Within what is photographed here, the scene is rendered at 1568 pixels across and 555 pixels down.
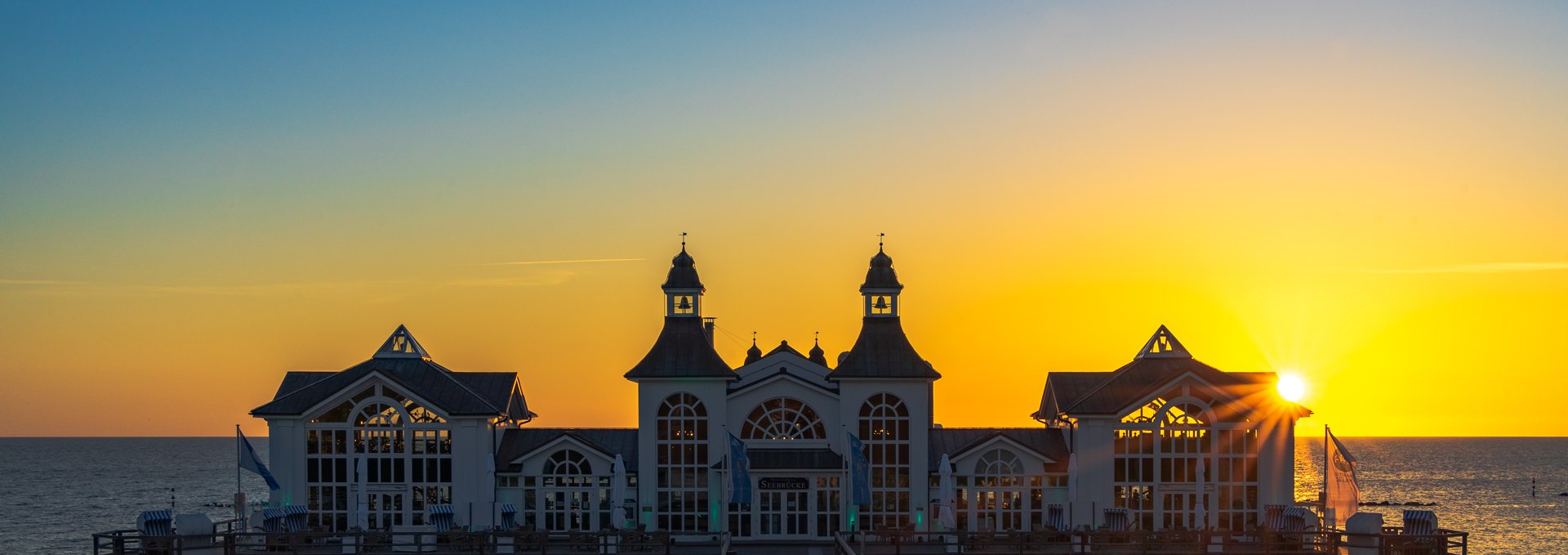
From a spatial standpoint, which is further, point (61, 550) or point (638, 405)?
point (61, 550)

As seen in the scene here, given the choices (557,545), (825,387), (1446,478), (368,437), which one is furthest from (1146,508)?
(1446,478)

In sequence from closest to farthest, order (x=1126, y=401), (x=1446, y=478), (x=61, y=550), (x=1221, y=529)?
(x=1221, y=529) → (x=1126, y=401) → (x=61, y=550) → (x=1446, y=478)

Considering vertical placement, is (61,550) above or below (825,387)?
below

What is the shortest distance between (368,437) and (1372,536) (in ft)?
108

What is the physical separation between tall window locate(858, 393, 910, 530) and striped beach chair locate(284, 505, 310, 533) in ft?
61.5

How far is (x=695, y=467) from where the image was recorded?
57.6 meters

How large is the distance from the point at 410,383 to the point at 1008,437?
20860 mm

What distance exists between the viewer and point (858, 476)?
5316cm

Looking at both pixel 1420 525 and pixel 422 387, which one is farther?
pixel 422 387

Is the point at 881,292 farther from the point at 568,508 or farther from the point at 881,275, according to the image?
the point at 568,508

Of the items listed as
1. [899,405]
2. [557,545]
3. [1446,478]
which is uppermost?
A: [899,405]

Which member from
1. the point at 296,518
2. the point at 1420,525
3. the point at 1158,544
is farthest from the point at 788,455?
the point at 1420,525

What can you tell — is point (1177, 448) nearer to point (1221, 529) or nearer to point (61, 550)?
point (1221, 529)

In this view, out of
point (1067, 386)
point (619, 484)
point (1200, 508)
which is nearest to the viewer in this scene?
point (1200, 508)
